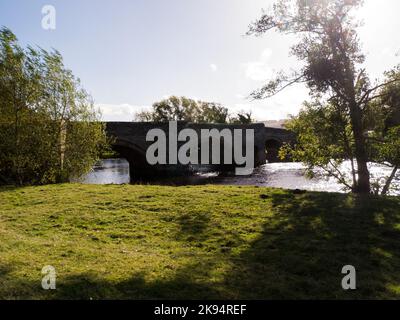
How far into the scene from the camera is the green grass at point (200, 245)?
622 centimetres

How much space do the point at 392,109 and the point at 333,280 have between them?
14932mm

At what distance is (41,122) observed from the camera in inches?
818

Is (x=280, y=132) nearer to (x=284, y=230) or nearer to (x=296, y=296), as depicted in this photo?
(x=284, y=230)

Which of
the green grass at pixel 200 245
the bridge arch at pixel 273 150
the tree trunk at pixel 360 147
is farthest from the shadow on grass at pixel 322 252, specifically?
the bridge arch at pixel 273 150

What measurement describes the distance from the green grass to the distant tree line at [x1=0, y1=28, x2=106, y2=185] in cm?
593

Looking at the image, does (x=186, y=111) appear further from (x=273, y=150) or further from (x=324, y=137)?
(x=324, y=137)

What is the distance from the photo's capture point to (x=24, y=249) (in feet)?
26.9

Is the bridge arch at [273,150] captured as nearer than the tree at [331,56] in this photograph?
No

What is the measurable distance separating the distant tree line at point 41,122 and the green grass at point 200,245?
5934mm
